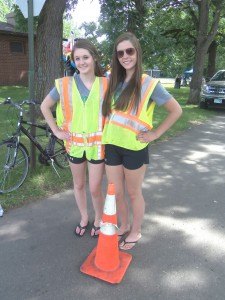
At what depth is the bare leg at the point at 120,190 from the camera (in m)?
3.05

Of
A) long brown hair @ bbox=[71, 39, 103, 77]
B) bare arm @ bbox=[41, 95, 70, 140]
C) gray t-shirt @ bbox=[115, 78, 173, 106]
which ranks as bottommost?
bare arm @ bbox=[41, 95, 70, 140]

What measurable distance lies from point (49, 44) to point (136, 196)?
240 inches

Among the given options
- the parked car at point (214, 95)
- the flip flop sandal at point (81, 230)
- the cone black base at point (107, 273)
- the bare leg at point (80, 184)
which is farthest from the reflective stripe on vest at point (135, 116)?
the parked car at point (214, 95)

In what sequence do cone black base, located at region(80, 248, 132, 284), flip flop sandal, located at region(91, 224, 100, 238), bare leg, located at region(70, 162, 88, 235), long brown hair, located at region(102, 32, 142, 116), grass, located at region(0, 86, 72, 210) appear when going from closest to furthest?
1. long brown hair, located at region(102, 32, 142, 116)
2. cone black base, located at region(80, 248, 132, 284)
3. bare leg, located at region(70, 162, 88, 235)
4. flip flop sandal, located at region(91, 224, 100, 238)
5. grass, located at region(0, 86, 72, 210)

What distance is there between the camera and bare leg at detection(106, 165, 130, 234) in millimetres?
3048

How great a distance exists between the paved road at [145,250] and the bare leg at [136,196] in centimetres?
12

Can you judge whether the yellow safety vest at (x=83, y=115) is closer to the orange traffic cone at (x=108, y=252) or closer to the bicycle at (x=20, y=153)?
the orange traffic cone at (x=108, y=252)

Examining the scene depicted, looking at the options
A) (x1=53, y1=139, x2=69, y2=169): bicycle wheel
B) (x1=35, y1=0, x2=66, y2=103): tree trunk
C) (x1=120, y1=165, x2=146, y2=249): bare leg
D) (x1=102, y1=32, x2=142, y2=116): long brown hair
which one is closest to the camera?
(x1=102, y1=32, x2=142, y2=116): long brown hair

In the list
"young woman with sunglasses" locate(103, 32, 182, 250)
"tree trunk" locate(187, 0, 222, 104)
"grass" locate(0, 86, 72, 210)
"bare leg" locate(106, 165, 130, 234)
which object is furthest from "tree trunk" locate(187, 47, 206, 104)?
"young woman with sunglasses" locate(103, 32, 182, 250)

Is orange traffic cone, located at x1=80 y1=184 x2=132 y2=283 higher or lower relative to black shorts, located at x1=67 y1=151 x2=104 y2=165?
lower

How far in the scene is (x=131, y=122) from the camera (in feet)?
9.25

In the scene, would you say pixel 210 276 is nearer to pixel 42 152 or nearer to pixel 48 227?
pixel 48 227

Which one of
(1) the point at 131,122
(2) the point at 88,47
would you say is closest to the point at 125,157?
(1) the point at 131,122

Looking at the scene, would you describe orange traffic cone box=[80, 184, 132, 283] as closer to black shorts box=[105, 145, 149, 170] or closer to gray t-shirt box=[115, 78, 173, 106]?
black shorts box=[105, 145, 149, 170]
